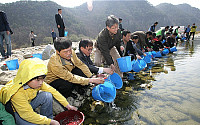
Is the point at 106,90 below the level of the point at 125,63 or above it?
below

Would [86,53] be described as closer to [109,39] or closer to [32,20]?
[109,39]

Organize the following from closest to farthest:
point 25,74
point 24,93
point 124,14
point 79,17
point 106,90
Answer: point 25,74 < point 24,93 < point 106,90 < point 79,17 < point 124,14

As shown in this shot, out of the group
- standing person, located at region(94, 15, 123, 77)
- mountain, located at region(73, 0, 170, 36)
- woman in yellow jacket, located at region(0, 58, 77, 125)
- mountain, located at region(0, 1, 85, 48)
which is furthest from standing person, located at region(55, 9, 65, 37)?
mountain, located at region(73, 0, 170, 36)

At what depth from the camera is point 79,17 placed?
60.3 m

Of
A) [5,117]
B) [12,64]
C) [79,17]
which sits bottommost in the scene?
[5,117]

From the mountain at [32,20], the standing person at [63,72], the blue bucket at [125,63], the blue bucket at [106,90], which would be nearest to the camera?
the standing person at [63,72]

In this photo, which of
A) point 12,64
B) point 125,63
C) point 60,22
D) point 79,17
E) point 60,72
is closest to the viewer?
point 60,72

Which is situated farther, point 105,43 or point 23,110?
point 105,43

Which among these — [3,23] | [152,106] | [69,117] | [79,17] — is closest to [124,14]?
[79,17]

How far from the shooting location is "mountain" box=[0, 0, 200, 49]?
36.6m

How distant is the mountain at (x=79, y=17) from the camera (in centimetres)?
3658

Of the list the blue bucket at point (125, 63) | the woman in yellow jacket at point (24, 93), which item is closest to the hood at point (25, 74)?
the woman in yellow jacket at point (24, 93)

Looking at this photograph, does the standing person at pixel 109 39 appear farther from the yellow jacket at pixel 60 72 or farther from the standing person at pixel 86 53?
the yellow jacket at pixel 60 72

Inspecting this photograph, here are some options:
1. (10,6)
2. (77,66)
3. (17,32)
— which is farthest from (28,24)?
(77,66)
